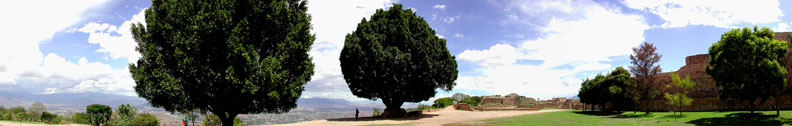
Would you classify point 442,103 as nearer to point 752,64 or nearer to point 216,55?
point 752,64

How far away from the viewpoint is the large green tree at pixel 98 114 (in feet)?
90.2

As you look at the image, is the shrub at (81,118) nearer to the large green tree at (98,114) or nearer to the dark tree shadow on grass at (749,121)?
the large green tree at (98,114)

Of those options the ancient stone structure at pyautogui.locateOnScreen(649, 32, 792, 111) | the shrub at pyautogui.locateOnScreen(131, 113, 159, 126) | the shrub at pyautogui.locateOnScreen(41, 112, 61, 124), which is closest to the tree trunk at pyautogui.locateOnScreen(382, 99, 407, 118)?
the shrub at pyautogui.locateOnScreen(131, 113, 159, 126)

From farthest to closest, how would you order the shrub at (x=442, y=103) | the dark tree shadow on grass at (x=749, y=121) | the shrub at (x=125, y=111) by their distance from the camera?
the shrub at (x=442, y=103)
the shrub at (x=125, y=111)
the dark tree shadow on grass at (x=749, y=121)

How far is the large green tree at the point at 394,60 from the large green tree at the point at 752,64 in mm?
17545

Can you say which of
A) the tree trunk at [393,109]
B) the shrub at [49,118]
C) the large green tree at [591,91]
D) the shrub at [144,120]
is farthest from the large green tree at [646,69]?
the shrub at [49,118]

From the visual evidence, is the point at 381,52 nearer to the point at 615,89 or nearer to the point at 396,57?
the point at 396,57

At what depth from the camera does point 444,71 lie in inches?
1252

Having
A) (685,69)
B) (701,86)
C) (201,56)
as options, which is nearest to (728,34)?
(701,86)

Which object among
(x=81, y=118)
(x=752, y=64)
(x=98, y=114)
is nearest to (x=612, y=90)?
(x=752, y=64)

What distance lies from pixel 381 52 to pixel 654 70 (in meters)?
21.1

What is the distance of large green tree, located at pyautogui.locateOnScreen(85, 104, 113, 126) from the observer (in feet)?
90.2

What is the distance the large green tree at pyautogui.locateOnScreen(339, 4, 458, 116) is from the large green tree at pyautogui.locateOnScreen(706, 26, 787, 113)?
1755cm

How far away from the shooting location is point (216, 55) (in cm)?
1577
